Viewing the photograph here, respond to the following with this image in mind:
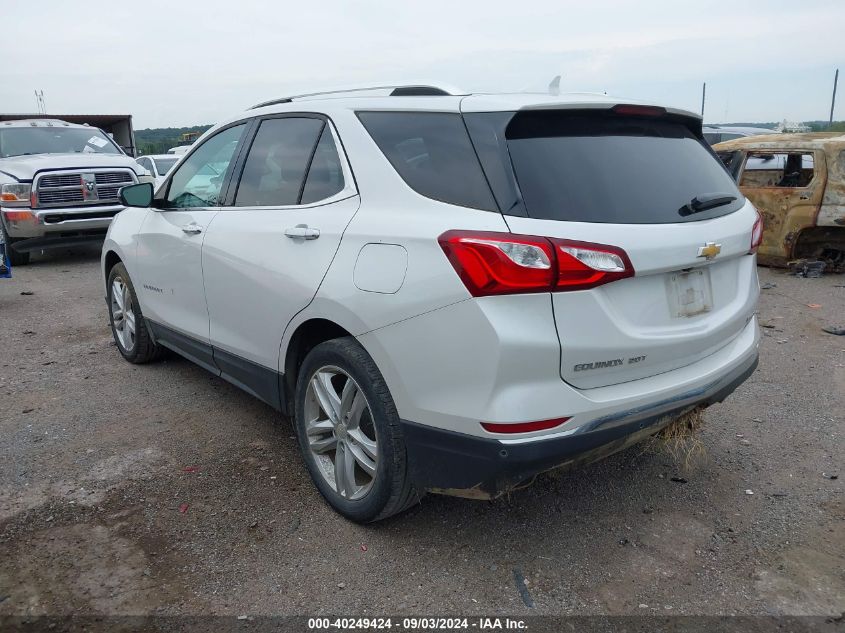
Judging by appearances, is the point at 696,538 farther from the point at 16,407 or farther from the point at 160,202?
the point at 16,407

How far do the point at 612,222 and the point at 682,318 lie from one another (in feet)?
1.72

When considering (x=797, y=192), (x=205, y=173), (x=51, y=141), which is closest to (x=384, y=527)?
(x=205, y=173)

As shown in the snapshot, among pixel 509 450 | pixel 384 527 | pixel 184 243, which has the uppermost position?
pixel 184 243

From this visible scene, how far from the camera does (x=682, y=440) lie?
3.32 metres

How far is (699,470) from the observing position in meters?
3.57

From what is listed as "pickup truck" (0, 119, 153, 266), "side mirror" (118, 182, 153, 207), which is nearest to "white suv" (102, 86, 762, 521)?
"side mirror" (118, 182, 153, 207)

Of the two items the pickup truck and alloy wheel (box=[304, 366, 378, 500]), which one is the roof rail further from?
the pickup truck

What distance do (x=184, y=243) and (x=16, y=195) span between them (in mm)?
7053

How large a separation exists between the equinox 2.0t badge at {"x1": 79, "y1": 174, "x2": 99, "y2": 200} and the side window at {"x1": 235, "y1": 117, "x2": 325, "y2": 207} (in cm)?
741

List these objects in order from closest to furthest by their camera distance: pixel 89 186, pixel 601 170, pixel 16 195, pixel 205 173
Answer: pixel 601 170, pixel 205 173, pixel 16 195, pixel 89 186

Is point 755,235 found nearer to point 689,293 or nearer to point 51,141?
point 689,293

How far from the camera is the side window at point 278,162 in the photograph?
3276 mm

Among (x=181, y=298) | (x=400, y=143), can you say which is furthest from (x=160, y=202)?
(x=400, y=143)

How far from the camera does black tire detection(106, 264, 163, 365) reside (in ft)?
16.3
